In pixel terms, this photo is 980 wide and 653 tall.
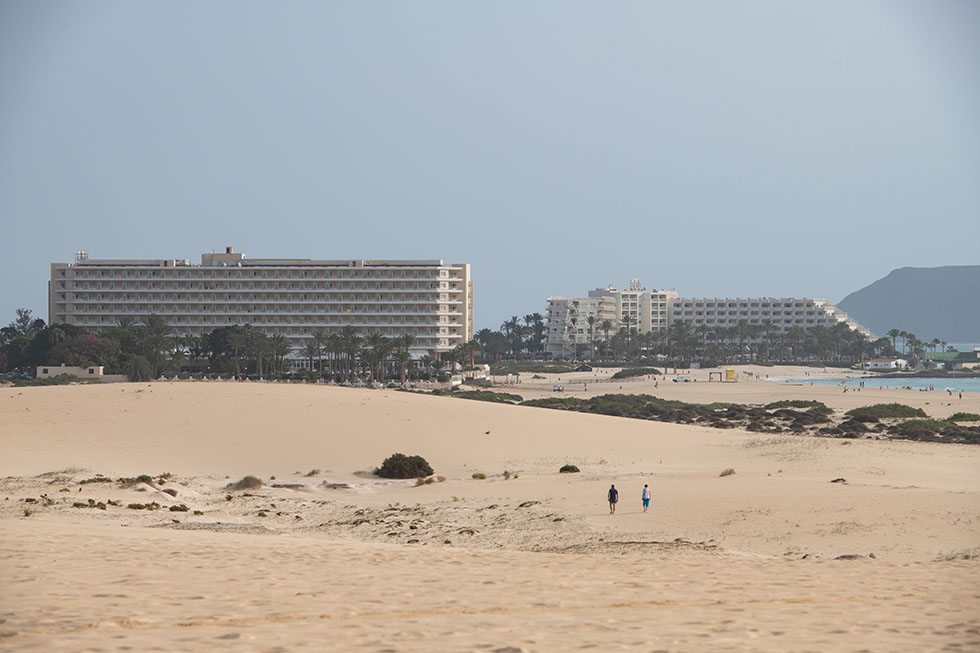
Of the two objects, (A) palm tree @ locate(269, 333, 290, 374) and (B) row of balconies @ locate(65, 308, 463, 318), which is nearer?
(A) palm tree @ locate(269, 333, 290, 374)

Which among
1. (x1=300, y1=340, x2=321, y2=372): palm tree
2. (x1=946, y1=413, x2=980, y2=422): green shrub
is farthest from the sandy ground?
(x1=300, y1=340, x2=321, y2=372): palm tree

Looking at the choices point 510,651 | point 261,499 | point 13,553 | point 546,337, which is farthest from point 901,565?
point 546,337

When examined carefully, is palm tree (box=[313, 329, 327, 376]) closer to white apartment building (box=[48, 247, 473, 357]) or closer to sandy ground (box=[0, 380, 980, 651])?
white apartment building (box=[48, 247, 473, 357])

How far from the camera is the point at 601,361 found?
172 m

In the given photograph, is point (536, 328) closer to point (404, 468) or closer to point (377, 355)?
point (377, 355)

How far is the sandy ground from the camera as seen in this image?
10258 millimetres

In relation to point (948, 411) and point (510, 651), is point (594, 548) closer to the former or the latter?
point (510, 651)

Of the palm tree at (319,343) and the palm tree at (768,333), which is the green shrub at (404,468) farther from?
the palm tree at (768,333)

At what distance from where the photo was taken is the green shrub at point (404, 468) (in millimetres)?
33000

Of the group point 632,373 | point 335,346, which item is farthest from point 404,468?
point 632,373

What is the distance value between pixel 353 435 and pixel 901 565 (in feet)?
96.0

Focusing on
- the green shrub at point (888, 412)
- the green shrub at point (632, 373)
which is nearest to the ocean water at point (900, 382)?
the green shrub at point (632, 373)

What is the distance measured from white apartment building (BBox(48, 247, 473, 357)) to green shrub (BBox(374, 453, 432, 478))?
96.7 m

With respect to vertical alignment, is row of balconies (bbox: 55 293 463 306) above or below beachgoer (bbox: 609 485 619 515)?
above
